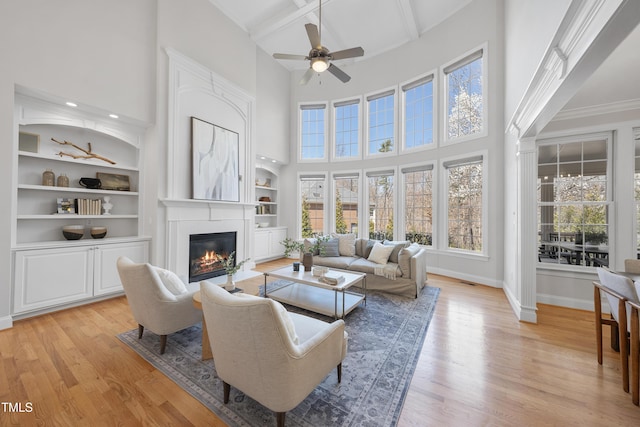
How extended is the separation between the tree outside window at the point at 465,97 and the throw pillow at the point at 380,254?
9.28ft

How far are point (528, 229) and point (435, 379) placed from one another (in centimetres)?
228

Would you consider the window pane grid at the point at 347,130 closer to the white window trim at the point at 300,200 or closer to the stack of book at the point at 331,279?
the white window trim at the point at 300,200

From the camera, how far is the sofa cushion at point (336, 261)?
173 inches

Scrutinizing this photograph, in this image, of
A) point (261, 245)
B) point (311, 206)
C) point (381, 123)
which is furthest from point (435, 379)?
point (381, 123)

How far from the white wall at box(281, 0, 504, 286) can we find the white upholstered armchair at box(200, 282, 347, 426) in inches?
167

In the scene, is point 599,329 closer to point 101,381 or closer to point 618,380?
point 618,380

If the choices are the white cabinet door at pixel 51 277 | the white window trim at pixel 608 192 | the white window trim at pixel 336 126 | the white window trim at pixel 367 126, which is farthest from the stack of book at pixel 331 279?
the white window trim at pixel 336 126

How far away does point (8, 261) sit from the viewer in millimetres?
2807

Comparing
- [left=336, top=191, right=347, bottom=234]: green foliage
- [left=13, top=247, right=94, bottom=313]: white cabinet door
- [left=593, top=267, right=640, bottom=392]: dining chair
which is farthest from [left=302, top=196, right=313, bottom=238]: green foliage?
[left=593, top=267, right=640, bottom=392]: dining chair

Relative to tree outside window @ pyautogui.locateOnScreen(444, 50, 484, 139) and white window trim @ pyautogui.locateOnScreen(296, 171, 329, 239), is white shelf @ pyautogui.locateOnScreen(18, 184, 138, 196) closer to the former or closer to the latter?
white window trim @ pyautogui.locateOnScreen(296, 171, 329, 239)

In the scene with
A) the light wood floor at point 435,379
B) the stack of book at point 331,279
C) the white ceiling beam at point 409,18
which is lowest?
the light wood floor at point 435,379

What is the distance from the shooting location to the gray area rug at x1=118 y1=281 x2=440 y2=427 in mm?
1615

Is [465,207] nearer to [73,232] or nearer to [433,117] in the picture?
[433,117]

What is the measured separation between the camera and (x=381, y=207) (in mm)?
6254
